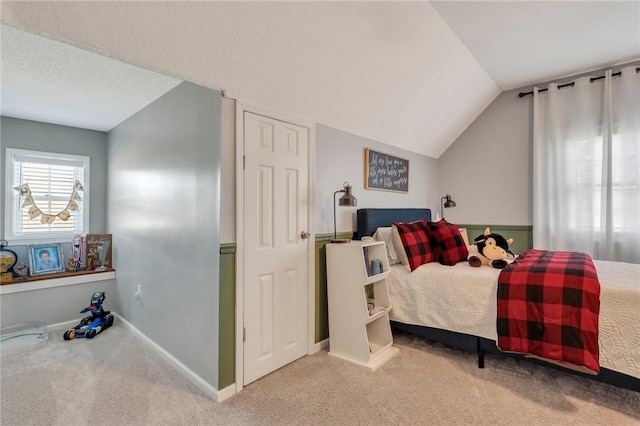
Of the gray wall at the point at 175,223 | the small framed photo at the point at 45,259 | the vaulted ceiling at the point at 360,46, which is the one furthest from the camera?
the small framed photo at the point at 45,259

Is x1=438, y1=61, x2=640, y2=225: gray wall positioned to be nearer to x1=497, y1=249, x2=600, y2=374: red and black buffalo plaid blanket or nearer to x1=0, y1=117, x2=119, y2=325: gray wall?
x1=497, y1=249, x2=600, y2=374: red and black buffalo plaid blanket

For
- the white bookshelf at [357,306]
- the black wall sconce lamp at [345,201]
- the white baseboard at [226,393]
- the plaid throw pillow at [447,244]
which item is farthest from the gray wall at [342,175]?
the white baseboard at [226,393]

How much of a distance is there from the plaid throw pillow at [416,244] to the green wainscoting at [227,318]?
1409mm

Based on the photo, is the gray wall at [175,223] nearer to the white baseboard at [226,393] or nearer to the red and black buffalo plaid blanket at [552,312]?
the white baseboard at [226,393]

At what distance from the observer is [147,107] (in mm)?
2859

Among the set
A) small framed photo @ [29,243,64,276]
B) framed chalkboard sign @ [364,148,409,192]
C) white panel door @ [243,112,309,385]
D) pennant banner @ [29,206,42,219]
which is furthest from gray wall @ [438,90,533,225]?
pennant banner @ [29,206,42,219]

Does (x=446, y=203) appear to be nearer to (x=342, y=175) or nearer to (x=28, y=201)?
(x=342, y=175)

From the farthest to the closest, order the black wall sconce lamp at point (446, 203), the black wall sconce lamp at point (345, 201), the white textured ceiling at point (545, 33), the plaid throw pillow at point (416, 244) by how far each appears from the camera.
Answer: the black wall sconce lamp at point (446, 203), the plaid throw pillow at point (416, 244), the black wall sconce lamp at point (345, 201), the white textured ceiling at point (545, 33)

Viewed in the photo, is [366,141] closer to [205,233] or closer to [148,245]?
[205,233]

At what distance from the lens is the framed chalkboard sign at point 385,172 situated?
10.1 feet

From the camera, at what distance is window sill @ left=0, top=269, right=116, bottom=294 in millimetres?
2910

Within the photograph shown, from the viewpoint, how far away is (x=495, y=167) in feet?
13.0

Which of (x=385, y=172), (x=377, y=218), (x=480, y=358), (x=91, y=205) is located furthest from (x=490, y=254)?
(x=91, y=205)

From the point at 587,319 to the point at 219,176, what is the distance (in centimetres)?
233
